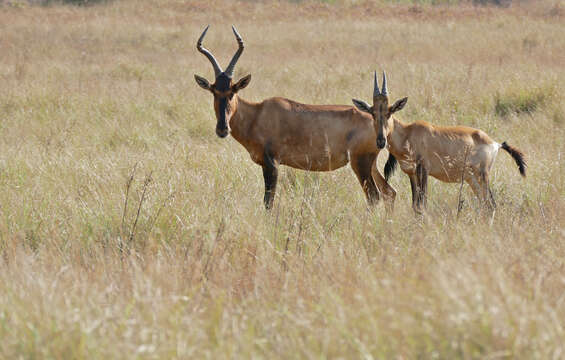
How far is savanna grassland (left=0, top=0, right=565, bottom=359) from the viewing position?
124 inches

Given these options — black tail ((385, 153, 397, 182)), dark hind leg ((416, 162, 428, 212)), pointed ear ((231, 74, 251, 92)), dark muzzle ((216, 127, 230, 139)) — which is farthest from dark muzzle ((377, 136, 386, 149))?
pointed ear ((231, 74, 251, 92))

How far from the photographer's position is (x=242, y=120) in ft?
23.7

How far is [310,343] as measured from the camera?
3.26 metres

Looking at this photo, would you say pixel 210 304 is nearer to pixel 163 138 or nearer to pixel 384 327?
pixel 384 327

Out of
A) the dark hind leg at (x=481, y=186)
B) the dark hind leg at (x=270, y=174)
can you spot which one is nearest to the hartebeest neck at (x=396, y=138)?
the dark hind leg at (x=481, y=186)

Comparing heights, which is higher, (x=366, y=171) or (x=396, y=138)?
(x=396, y=138)

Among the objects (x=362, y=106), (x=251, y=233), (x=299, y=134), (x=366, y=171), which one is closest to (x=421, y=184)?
(x=366, y=171)

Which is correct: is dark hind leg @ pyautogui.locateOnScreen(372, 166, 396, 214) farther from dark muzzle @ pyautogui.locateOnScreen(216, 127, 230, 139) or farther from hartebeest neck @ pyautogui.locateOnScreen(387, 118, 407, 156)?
dark muzzle @ pyautogui.locateOnScreen(216, 127, 230, 139)

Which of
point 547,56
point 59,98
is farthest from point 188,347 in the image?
point 547,56

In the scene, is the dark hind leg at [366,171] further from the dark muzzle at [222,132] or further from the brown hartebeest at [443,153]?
the dark muzzle at [222,132]

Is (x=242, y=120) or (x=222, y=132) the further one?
(x=242, y=120)

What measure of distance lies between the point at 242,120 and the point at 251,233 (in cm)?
250

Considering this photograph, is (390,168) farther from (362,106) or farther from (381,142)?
(381,142)

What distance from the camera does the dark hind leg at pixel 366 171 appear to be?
22.3 feet
